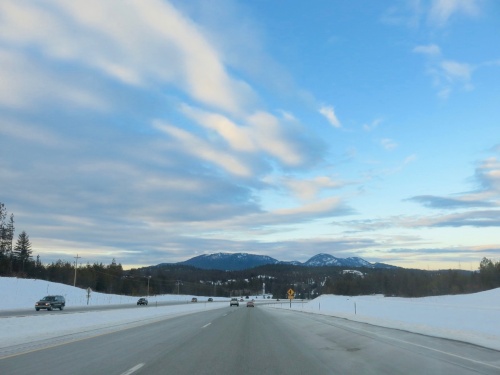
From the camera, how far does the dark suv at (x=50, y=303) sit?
53.3 m

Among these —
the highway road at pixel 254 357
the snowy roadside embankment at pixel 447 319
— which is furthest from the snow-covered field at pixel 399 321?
the highway road at pixel 254 357

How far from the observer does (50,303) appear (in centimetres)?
5441

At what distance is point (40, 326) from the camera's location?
22.0 meters

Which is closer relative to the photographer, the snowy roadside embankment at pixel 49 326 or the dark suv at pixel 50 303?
the snowy roadside embankment at pixel 49 326

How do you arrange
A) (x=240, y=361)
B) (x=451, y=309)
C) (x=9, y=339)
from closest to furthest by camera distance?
(x=240, y=361) < (x=9, y=339) < (x=451, y=309)

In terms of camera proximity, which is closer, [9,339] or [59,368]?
[59,368]

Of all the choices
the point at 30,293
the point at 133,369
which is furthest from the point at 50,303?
the point at 133,369

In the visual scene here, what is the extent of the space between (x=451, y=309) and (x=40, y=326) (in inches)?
819

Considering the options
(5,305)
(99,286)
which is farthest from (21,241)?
(5,305)

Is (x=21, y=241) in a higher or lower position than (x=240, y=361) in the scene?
higher

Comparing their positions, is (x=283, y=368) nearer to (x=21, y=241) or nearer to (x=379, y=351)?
(x=379, y=351)

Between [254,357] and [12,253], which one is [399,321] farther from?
[12,253]

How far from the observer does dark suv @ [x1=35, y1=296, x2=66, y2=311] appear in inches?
2099

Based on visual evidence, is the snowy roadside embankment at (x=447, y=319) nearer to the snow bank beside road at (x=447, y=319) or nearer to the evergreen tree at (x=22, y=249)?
the snow bank beside road at (x=447, y=319)
